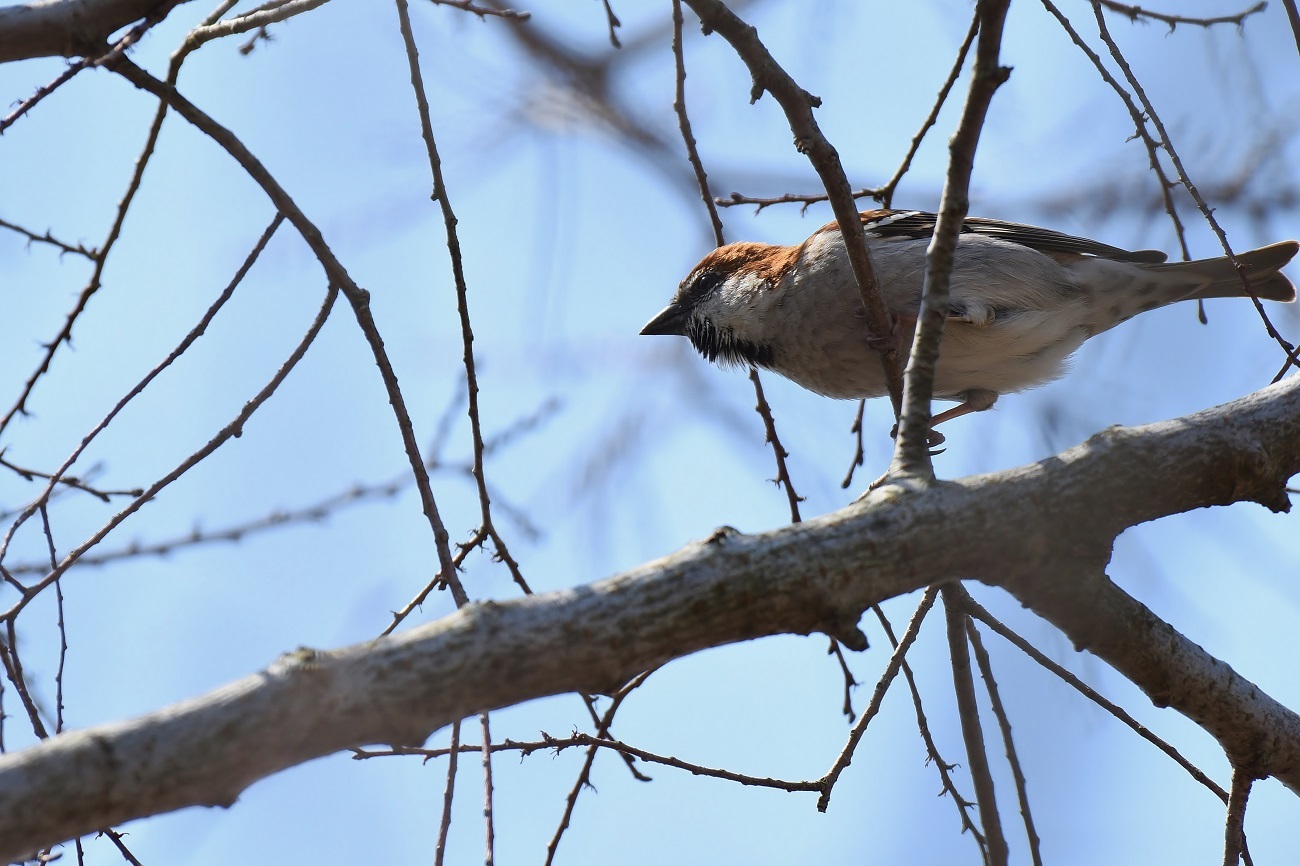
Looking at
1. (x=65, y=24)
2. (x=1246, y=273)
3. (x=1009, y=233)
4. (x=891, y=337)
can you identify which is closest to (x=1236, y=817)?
(x=891, y=337)

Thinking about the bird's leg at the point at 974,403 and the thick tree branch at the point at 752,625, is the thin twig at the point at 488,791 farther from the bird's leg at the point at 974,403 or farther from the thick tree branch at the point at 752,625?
the bird's leg at the point at 974,403

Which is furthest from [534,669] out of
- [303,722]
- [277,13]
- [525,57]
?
[525,57]

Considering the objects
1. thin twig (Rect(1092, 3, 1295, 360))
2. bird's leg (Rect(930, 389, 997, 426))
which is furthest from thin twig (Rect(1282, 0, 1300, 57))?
bird's leg (Rect(930, 389, 997, 426))

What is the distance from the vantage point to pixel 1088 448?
246cm

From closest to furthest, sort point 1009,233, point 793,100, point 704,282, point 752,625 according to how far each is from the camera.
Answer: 1. point 752,625
2. point 793,100
3. point 1009,233
4. point 704,282

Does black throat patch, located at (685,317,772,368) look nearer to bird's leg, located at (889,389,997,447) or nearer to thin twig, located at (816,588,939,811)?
bird's leg, located at (889,389,997,447)

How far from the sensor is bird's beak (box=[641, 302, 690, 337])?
5281 millimetres

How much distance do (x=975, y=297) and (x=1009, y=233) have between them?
43cm

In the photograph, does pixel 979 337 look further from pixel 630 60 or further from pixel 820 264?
pixel 630 60

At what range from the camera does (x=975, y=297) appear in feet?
14.9

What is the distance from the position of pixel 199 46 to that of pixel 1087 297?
3.53m

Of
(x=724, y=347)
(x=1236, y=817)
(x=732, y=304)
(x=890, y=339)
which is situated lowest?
(x=1236, y=817)

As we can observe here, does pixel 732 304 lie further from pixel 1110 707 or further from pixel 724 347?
pixel 1110 707

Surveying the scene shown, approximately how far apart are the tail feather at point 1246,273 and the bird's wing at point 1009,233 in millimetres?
89
